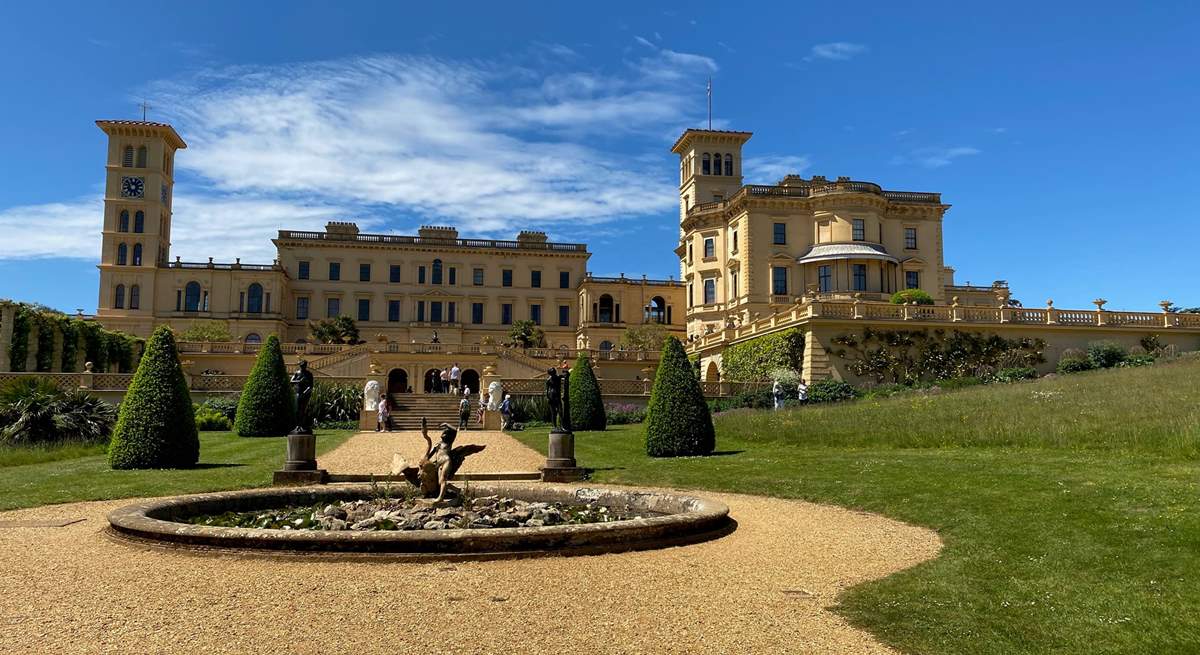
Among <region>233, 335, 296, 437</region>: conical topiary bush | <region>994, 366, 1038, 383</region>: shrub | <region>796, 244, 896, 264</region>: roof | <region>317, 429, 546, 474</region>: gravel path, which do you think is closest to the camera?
Result: <region>317, 429, 546, 474</region>: gravel path

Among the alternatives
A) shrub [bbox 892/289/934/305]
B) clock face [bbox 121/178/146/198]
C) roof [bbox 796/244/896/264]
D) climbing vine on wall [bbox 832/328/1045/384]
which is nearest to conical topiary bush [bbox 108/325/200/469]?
climbing vine on wall [bbox 832/328/1045/384]

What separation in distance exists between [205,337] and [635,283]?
1401 inches

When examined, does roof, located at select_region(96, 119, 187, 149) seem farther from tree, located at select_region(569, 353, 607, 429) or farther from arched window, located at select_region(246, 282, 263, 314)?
tree, located at select_region(569, 353, 607, 429)

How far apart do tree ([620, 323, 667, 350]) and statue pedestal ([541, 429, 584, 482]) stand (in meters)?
44.7

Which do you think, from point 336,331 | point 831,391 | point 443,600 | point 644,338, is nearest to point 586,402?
point 831,391

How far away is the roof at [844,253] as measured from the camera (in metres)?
50.9

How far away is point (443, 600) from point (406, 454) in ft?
49.6

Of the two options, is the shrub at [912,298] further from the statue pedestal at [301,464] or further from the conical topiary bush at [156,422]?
the conical topiary bush at [156,422]

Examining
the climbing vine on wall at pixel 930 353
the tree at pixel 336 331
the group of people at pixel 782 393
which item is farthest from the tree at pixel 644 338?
the group of people at pixel 782 393

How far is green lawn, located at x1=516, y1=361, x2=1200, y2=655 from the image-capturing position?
6223mm

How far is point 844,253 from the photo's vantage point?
51250mm

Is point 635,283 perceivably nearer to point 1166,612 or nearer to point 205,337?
point 205,337

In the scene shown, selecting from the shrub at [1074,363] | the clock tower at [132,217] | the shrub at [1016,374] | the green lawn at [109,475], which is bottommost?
the green lawn at [109,475]

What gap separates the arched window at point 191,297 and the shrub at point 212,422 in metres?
45.0
